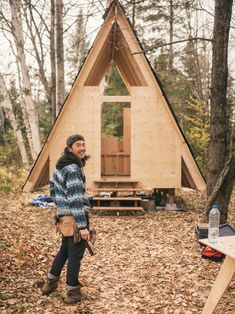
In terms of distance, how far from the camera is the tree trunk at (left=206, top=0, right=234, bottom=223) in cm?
679

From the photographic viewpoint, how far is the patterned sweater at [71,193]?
4.12 metres

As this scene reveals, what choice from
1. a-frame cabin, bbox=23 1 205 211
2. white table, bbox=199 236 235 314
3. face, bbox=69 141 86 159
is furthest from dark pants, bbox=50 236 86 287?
a-frame cabin, bbox=23 1 205 211

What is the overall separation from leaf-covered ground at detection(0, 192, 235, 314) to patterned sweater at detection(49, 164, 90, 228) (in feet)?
3.60

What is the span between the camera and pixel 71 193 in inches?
162

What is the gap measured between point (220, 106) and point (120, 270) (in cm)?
349

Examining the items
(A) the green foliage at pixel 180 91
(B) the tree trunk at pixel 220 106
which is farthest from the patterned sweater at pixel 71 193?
(A) the green foliage at pixel 180 91

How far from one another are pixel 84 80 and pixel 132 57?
1.37 meters

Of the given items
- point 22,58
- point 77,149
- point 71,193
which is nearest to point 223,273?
point 71,193

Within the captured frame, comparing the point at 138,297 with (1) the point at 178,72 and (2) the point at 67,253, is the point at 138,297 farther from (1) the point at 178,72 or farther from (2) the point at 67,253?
(1) the point at 178,72

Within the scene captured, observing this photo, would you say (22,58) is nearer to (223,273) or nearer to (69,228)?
(69,228)

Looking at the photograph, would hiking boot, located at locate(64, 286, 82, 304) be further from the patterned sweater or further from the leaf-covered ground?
the patterned sweater

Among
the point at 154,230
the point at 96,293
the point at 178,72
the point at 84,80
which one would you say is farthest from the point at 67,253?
the point at 178,72

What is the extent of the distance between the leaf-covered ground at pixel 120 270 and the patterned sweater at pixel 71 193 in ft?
3.60

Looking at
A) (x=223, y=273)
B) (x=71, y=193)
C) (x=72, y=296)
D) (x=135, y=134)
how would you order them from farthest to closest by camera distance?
1. (x=135, y=134)
2. (x=72, y=296)
3. (x=71, y=193)
4. (x=223, y=273)
